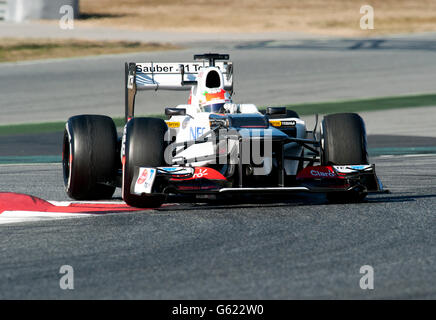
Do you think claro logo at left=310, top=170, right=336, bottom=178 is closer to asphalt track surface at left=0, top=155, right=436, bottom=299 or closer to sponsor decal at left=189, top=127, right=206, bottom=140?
asphalt track surface at left=0, top=155, right=436, bottom=299

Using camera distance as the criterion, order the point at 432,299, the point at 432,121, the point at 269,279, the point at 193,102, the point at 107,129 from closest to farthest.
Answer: the point at 432,299
the point at 269,279
the point at 107,129
the point at 193,102
the point at 432,121

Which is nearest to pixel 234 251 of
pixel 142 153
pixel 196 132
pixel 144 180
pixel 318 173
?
pixel 144 180

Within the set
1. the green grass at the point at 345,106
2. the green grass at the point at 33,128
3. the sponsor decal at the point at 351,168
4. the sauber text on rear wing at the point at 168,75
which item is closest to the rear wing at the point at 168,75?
the sauber text on rear wing at the point at 168,75

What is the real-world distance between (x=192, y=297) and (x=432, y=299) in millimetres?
1493

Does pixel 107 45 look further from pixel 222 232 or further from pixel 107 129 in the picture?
pixel 222 232

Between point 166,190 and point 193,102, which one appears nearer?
point 166,190

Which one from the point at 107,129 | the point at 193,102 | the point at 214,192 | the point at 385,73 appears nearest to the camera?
the point at 214,192

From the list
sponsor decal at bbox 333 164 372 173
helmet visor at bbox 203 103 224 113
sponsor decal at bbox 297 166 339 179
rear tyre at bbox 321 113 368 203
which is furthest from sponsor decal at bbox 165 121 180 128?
sponsor decal at bbox 333 164 372 173

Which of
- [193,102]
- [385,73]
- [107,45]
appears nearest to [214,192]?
[193,102]

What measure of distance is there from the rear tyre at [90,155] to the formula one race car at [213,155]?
10 millimetres

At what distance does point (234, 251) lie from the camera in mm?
7332

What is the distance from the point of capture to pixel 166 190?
892cm

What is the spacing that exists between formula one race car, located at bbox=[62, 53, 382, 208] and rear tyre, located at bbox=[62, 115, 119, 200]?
0.4 inches
